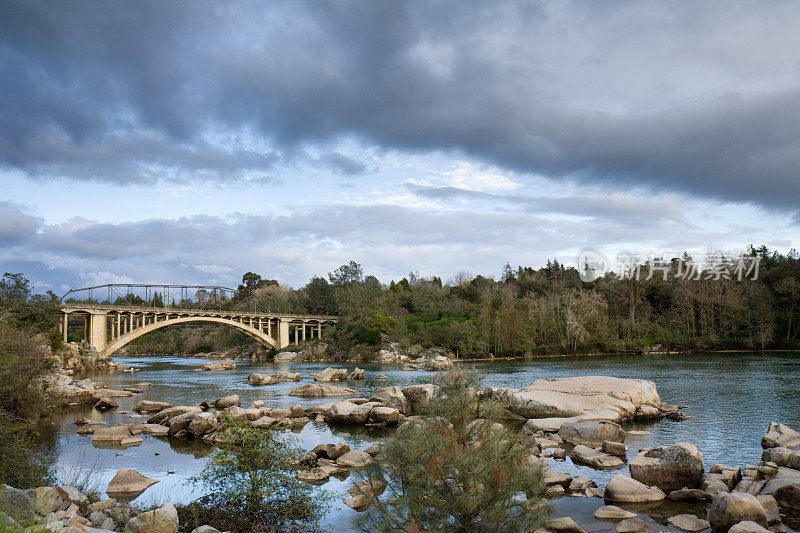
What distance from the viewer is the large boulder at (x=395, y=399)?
24484 mm

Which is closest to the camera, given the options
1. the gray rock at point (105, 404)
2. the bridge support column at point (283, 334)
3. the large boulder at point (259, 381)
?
the gray rock at point (105, 404)

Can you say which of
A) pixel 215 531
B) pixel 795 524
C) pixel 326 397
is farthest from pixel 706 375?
pixel 215 531

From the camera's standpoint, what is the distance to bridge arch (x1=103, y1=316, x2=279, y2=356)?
58.3m

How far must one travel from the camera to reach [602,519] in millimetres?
11008

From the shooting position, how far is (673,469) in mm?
12992

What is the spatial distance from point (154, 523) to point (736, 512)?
10667 millimetres

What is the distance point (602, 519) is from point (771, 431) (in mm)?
9174

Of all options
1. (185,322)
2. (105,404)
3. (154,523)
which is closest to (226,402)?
(105,404)

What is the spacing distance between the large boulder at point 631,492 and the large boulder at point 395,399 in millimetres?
12672

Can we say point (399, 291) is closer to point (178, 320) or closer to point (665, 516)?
A: point (178, 320)

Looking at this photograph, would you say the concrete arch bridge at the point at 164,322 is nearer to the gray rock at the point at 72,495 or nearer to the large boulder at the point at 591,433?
the gray rock at the point at 72,495

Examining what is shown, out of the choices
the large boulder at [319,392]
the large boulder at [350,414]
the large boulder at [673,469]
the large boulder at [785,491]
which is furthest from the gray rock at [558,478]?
the large boulder at [319,392]

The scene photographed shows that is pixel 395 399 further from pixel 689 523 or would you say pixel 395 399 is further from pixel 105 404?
pixel 105 404

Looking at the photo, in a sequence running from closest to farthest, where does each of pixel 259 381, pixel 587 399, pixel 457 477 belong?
1. pixel 457 477
2. pixel 587 399
3. pixel 259 381
